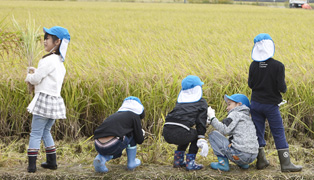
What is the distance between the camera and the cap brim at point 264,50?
114 inches

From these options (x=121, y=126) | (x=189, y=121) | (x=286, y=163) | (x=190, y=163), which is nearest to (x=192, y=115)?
(x=189, y=121)

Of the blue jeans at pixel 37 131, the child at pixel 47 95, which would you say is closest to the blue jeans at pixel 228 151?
the child at pixel 47 95

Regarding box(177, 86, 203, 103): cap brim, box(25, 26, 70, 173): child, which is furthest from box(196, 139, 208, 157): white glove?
box(25, 26, 70, 173): child

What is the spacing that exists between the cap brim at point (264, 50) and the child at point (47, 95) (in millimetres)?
1380

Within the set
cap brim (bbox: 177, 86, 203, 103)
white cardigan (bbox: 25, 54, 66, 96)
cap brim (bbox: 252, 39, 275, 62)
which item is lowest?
cap brim (bbox: 177, 86, 203, 103)

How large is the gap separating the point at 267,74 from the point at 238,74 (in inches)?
47.5

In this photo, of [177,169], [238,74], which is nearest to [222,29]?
[238,74]

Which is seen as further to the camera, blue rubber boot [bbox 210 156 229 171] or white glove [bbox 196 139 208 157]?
blue rubber boot [bbox 210 156 229 171]

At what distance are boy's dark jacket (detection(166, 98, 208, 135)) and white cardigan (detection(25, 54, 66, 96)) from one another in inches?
33.6

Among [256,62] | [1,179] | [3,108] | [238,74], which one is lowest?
[1,179]

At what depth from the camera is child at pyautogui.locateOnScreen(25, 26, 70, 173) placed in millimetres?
2830

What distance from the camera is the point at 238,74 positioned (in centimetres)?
409

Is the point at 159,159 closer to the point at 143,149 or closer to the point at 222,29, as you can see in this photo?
the point at 143,149

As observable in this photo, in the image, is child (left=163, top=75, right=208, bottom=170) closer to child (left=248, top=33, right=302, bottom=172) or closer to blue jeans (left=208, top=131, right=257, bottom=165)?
blue jeans (left=208, top=131, right=257, bottom=165)
